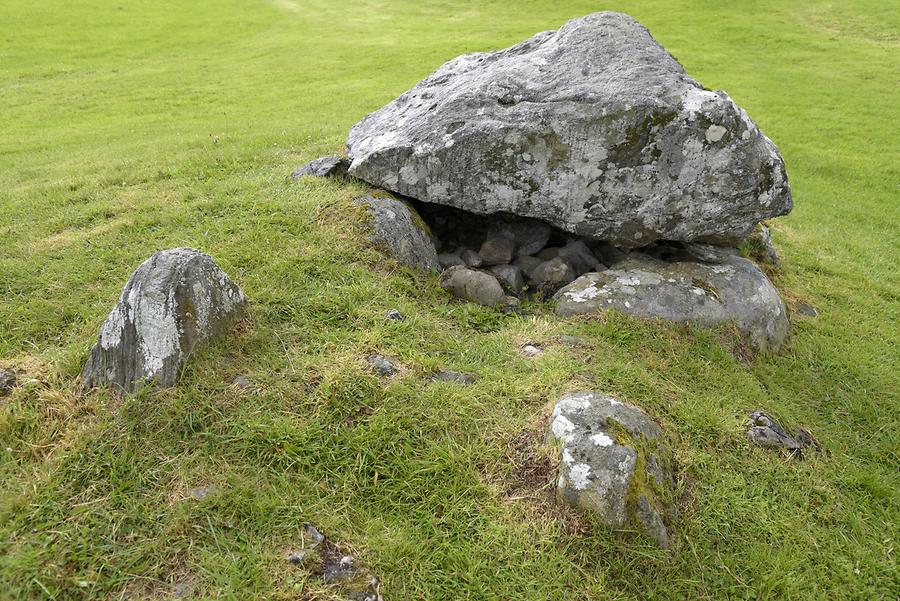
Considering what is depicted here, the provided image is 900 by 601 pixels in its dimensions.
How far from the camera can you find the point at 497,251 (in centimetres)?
995

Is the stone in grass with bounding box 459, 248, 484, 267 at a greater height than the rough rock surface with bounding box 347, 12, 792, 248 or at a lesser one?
lesser

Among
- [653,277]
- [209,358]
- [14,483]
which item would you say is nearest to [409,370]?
[209,358]

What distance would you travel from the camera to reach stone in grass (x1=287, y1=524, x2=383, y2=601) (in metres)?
4.79

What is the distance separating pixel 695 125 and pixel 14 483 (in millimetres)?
9324

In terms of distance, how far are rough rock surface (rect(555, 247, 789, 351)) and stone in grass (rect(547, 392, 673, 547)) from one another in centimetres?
264

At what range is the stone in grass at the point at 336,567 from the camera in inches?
189

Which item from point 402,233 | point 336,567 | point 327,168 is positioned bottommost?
point 336,567

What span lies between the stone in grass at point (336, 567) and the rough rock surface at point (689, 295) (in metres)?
4.93

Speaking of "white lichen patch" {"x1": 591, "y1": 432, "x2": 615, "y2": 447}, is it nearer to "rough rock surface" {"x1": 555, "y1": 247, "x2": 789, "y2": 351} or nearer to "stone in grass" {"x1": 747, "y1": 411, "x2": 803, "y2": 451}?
"stone in grass" {"x1": 747, "y1": 411, "x2": 803, "y2": 451}

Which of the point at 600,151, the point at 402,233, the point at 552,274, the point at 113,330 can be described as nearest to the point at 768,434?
the point at 552,274

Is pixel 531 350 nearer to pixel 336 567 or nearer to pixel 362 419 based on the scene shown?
pixel 362 419

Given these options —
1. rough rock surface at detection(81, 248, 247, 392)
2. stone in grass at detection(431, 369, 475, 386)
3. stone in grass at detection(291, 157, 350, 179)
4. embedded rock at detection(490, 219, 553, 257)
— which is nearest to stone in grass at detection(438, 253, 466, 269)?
embedded rock at detection(490, 219, 553, 257)

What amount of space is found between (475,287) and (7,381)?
5.86 metres

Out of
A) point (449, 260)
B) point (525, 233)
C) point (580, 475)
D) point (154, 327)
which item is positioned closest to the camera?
point (580, 475)
